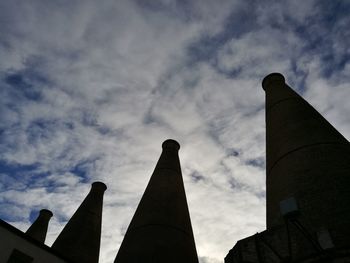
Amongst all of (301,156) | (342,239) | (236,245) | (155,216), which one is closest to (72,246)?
(155,216)

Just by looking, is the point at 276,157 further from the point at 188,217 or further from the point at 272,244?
the point at 188,217

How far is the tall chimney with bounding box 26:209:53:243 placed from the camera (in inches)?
584

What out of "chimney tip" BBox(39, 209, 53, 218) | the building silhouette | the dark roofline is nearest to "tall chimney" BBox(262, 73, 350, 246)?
the building silhouette

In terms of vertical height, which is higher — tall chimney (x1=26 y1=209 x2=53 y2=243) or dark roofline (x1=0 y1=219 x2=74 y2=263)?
tall chimney (x1=26 y1=209 x2=53 y2=243)

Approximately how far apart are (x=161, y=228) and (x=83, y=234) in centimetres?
486

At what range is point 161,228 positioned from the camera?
29.9 ft

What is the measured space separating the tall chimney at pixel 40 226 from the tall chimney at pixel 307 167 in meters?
11.8

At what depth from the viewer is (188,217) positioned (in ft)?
33.1

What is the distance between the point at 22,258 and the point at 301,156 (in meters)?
6.53

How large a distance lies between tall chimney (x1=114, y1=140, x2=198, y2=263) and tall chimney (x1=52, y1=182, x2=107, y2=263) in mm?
3453

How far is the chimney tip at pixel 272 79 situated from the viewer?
31.9 feet

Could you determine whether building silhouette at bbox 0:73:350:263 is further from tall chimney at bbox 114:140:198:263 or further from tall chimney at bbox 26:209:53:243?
tall chimney at bbox 26:209:53:243

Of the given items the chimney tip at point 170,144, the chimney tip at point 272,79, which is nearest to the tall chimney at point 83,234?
the chimney tip at point 170,144

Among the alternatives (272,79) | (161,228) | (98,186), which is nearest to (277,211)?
(161,228)
